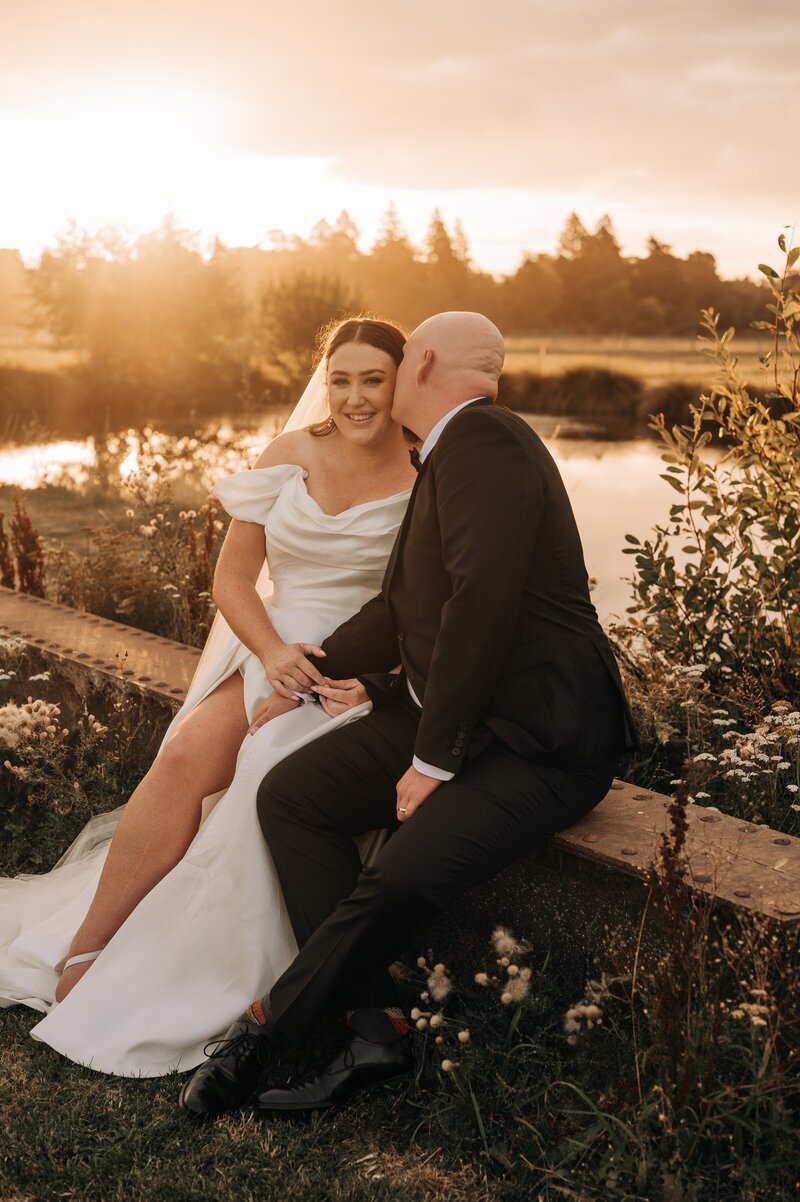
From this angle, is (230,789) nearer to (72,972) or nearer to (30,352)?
(72,972)

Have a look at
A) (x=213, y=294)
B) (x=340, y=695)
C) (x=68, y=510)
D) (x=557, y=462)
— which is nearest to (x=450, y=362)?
(x=340, y=695)

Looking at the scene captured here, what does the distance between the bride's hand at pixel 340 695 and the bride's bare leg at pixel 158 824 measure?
30cm

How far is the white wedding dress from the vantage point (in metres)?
2.90

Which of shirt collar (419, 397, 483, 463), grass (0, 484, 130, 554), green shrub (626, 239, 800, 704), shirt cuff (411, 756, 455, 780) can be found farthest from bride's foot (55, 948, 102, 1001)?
grass (0, 484, 130, 554)

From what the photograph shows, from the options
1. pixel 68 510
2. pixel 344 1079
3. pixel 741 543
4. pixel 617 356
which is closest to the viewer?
pixel 344 1079

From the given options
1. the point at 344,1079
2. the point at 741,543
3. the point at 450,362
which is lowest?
the point at 344,1079

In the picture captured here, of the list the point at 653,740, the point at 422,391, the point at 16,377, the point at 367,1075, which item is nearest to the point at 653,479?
the point at 653,740

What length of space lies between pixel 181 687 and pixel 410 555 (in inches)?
64.1

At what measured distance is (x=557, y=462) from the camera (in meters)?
5.21

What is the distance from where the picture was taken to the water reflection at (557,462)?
7.00 meters

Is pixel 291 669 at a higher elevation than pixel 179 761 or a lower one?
higher

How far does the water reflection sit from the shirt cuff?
87.4 inches

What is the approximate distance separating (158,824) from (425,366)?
4.89ft

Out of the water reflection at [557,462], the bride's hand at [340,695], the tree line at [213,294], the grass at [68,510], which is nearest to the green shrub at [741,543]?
the water reflection at [557,462]
